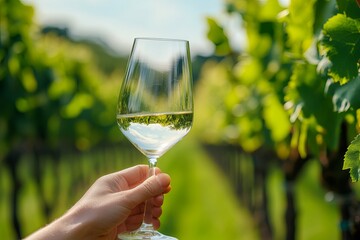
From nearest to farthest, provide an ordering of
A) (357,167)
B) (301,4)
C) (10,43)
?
1. (357,167)
2. (301,4)
3. (10,43)

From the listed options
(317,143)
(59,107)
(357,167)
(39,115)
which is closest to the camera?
(357,167)

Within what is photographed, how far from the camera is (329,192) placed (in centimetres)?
520

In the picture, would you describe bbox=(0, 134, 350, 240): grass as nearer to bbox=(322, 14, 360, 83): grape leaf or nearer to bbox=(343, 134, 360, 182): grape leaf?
bbox=(322, 14, 360, 83): grape leaf

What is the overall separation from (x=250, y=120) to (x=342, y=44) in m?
5.34

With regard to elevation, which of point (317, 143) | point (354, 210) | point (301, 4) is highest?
point (301, 4)

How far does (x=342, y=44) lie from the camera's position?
2.53 metres

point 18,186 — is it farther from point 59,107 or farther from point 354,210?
point 354,210

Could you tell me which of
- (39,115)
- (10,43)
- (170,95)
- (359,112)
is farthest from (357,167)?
(39,115)

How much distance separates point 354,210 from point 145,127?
2.94m

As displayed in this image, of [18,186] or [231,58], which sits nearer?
[231,58]

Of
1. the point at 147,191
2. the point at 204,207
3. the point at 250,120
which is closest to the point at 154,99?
the point at 147,191

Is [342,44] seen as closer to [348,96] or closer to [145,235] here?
[348,96]

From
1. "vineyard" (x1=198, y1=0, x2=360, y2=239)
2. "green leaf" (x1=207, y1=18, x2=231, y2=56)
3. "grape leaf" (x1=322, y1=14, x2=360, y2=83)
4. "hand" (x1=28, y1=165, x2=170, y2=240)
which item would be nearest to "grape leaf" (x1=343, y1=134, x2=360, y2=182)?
"vineyard" (x1=198, y1=0, x2=360, y2=239)

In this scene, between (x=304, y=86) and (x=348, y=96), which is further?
(x=304, y=86)
